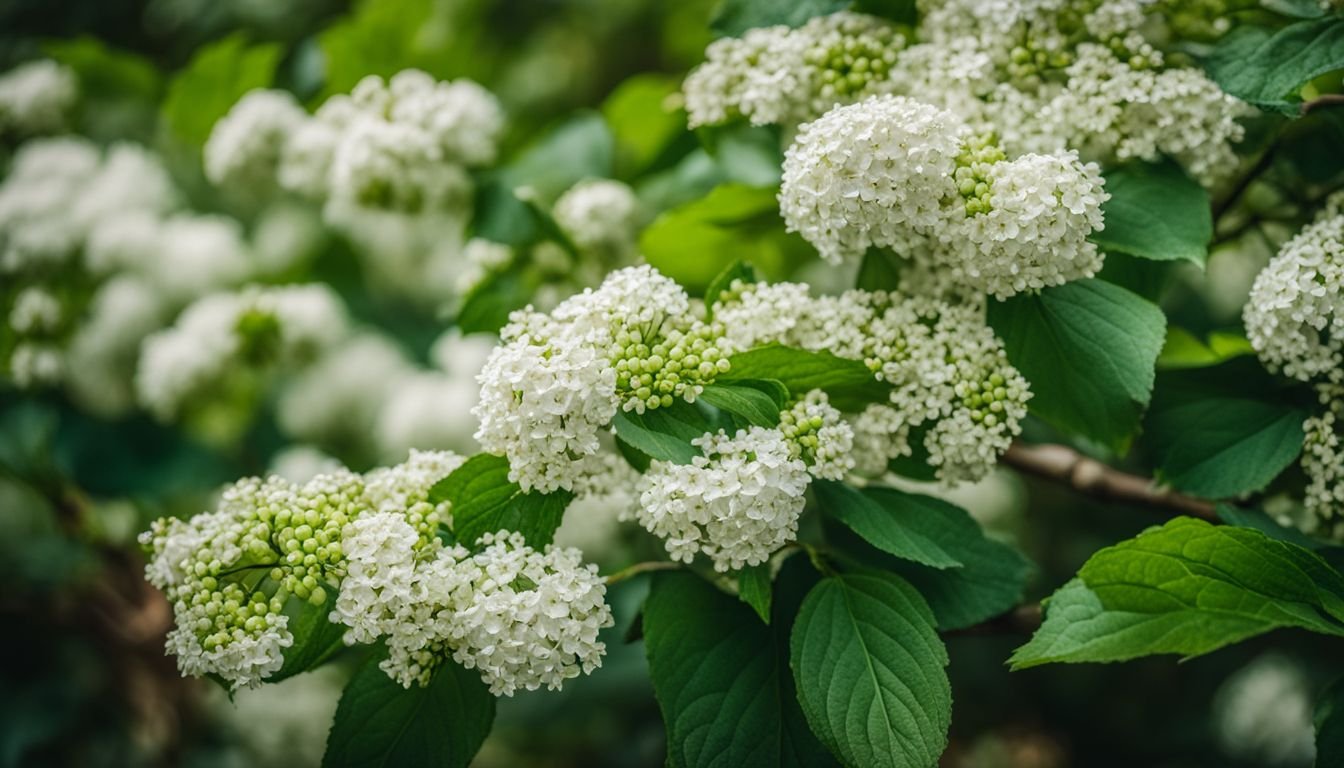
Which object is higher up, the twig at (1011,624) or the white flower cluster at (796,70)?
the white flower cluster at (796,70)

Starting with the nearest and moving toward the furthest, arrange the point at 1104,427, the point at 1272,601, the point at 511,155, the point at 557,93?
the point at 1272,601, the point at 1104,427, the point at 511,155, the point at 557,93

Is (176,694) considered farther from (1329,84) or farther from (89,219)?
(1329,84)

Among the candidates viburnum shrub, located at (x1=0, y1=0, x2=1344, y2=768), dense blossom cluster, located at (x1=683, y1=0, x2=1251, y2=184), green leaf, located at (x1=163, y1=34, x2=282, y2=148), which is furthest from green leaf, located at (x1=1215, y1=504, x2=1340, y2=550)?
green leaf, located at (x1=163, y1=34, x2=282, y2=148)

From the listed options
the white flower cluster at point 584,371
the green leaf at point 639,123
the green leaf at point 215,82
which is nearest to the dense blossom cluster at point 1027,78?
the white flower cluster at point 584,371

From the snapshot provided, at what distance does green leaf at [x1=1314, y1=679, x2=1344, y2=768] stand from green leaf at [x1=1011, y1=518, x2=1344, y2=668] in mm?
131

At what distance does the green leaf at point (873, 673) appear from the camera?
83cm

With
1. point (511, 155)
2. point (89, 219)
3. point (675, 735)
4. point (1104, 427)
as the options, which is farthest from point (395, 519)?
point (89, 219)

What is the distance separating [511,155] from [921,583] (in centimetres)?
109

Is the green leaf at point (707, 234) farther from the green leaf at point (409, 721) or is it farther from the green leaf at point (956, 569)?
the green leaf at point (409, 721)

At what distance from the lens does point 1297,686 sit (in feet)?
6.59

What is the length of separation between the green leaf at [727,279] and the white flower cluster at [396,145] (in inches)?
25.0

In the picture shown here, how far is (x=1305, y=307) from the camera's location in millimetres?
900

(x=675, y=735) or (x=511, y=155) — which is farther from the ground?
(x=511, y=155)

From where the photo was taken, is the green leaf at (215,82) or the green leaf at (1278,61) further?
the green leaf at (215,82)
